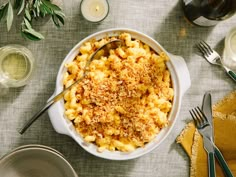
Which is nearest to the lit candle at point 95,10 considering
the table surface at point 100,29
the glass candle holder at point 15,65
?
the table surface at point 100,29

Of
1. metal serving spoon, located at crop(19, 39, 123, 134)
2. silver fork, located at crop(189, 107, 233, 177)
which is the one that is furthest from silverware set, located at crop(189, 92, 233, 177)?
metal serving spoon, located at crop(19, 39, 123, 134)

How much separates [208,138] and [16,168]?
0.55 metres

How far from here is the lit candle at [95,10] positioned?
47.9 inches

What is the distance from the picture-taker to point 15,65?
1224mm

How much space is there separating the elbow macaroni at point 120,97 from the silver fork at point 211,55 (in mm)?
148

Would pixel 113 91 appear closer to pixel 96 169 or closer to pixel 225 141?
pixel 96 169

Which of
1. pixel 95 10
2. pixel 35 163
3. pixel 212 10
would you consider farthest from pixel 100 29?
pixel 35 163

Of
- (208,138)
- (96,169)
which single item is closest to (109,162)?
(96,169)

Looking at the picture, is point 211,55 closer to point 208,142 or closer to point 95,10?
point 208,142

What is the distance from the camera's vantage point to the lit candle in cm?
122

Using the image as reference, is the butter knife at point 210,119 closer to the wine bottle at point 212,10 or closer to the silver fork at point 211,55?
the silver fork at point 211,55

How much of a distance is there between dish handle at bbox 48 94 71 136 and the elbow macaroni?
0.07 ft

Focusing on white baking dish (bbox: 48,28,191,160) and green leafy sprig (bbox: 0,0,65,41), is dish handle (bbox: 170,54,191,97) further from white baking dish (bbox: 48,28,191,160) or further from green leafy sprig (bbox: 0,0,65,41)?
green leafy sprig (bbox: 0,0,65,41)

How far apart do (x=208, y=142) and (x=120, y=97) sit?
29 cm
